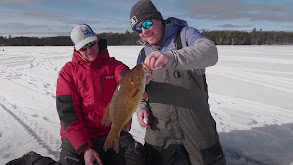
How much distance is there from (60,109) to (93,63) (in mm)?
688

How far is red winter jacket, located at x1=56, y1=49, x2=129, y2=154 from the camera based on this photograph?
2.84m

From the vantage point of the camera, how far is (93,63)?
3.02 metres

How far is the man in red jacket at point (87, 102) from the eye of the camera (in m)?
2.79

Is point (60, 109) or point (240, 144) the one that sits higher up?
point (60, 109)

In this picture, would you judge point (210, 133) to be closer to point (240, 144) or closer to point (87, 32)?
point (240, 144)

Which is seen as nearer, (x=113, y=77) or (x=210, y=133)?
(x=210, y=133)

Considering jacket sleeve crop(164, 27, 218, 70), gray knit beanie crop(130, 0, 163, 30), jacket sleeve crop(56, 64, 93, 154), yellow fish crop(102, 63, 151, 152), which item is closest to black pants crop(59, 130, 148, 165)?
jacket sleeve crop(56, 64, 93, 154)

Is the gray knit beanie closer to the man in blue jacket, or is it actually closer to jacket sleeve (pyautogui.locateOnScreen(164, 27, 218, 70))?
the man in blue jacket

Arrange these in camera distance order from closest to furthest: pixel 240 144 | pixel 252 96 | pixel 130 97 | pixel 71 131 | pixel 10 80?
pixel 130 97
pixel 71 131
pixel 240 144
pixel 252 96
pixel 10 80

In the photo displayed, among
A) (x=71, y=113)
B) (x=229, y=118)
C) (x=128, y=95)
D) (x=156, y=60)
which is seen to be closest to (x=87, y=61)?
(x=71, y=113)

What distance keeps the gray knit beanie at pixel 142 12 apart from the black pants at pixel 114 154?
56.4 inches

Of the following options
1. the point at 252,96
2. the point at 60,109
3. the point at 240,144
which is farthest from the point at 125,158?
the point at 252,96

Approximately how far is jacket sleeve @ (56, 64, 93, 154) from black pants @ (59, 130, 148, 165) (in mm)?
105

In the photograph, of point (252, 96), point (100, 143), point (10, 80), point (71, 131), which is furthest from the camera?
point (10, 80)
